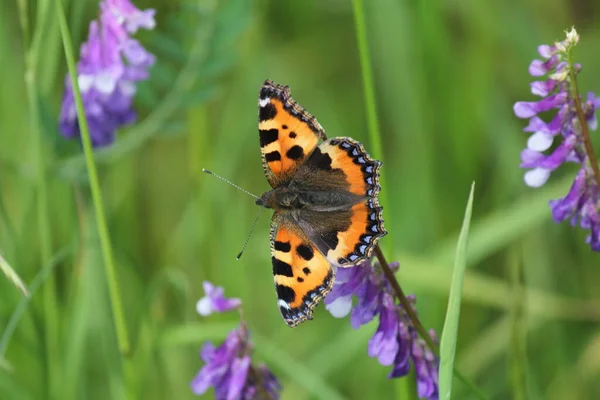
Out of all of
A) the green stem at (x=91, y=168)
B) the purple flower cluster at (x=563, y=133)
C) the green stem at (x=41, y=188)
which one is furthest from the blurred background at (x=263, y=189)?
the purple flower cluster at (x=563, y=133)

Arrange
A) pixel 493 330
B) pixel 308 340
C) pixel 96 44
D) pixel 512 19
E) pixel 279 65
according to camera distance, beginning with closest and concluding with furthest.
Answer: pixel 96 44, pixel 493 330, pixel 308 340, pixel 512 19, pixel 279 65

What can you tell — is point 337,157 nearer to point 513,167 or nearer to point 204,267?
point 204,267

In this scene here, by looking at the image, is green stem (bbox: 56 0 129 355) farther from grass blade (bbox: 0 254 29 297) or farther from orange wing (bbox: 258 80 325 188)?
orange wing (bbox: 258 80 325 188)

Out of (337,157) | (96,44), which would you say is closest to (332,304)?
(337,157)

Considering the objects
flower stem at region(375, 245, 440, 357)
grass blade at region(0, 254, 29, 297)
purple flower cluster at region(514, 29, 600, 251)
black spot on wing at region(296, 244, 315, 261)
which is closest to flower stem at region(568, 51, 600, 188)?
purple flower cluster at region(514, 29, 600, 251)

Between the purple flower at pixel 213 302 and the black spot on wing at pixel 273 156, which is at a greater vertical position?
the black spot on wing at pixel 273 156

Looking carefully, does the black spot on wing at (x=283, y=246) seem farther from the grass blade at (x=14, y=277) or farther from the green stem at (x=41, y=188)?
the green stem at (x=41, y=188)
